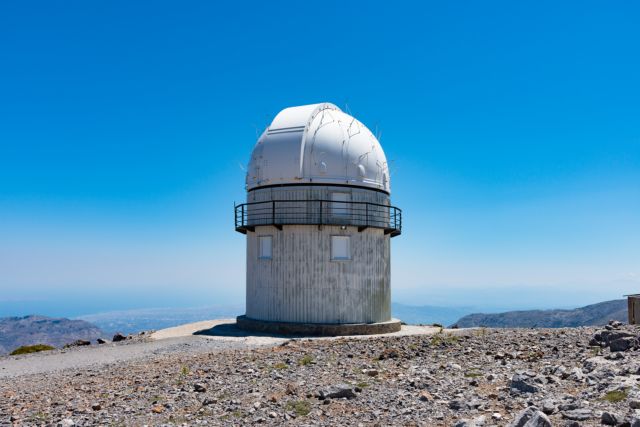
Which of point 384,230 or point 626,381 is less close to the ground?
point 384,230

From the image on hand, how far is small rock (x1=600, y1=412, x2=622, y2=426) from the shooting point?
625cm

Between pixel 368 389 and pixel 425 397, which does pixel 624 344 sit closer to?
pixel 425 397

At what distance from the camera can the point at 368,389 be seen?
9.17 meters

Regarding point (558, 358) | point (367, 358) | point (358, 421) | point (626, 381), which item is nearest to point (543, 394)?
point (626, 381)

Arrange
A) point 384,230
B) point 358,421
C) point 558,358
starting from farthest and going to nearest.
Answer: point 384,230 < point 558,358 < point 358,421

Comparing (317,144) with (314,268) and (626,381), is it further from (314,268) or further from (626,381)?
(626,381)

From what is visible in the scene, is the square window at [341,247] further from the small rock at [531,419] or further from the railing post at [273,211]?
the small rock at [531,419]

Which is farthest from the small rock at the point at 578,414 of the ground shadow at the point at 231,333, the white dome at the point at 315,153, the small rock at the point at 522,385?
the white dome at the point at 315,153

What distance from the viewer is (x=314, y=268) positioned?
2217 centimetres

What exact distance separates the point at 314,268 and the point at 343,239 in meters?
1.73

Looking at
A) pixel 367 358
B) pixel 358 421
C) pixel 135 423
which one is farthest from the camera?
pixel 367 358

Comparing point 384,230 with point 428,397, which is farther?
point 384,230

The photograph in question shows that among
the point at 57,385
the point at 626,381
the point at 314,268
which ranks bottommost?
the point at 57,385

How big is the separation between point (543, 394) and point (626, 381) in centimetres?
118
